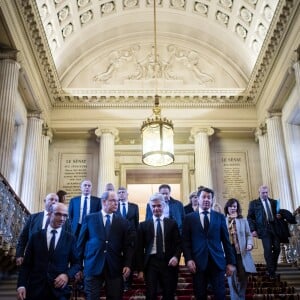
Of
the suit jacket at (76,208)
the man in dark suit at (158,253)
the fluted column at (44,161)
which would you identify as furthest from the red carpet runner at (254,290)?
the fluted column at (44,161)

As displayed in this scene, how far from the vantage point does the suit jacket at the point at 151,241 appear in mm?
5910

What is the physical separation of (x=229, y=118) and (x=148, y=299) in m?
12.5

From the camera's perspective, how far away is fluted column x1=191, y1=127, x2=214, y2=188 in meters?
16.6

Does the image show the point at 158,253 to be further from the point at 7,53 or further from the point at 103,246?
the point at 7,53

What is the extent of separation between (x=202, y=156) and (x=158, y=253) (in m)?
11.2

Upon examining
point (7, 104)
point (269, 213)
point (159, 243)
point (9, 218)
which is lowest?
point (159, 243)

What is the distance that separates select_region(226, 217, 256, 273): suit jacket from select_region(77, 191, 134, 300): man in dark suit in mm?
1910

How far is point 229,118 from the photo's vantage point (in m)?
17.6

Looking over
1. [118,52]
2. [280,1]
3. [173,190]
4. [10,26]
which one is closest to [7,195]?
[10,26]

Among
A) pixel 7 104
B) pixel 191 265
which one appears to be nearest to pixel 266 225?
pixel 191 265

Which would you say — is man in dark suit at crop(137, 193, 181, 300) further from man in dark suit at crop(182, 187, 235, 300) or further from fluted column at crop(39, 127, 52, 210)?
fluted column at crop(39, 127, 52, 210)

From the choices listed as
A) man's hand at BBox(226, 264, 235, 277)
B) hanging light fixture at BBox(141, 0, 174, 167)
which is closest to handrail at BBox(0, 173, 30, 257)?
hanging light fixture at BBox(141, 0, 174, 167)

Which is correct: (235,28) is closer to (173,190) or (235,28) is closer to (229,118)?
(229,118)

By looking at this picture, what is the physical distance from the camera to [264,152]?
16.8 m
